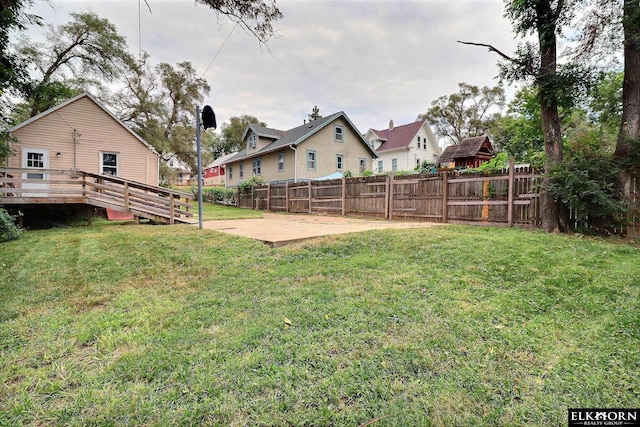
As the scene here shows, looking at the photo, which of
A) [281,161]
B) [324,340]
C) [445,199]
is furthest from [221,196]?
[324,340]

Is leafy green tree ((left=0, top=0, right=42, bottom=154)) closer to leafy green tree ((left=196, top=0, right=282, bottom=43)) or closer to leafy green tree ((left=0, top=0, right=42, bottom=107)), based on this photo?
leafy green tree ((left=0, top=0, right=42, bottom=107))

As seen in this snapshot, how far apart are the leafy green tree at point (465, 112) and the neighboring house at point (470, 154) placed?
13.4 meters

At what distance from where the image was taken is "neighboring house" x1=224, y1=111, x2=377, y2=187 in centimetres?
1981

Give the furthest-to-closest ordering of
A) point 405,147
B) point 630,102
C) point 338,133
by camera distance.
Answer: point 405,147
point 338,133
point 630,102

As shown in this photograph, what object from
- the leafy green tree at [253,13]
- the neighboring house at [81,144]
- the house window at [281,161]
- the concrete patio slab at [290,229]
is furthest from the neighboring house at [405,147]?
the leafy green tree at [253,13]

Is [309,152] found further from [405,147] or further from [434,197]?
[434,197]

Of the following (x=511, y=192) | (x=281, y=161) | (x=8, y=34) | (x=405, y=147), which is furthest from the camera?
(x=405, y=147)

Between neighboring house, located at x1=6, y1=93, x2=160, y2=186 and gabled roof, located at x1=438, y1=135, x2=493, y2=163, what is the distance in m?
21.8

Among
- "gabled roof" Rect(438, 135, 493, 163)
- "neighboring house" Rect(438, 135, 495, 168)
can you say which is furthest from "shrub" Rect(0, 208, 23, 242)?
"gabled roof" Rect(438, 135, 493, 163)

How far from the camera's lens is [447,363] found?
76.1 inches

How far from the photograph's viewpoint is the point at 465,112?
36.4 m

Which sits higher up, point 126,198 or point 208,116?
point 208,116

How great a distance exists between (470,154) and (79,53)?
2654cm

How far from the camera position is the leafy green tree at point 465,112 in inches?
1382
